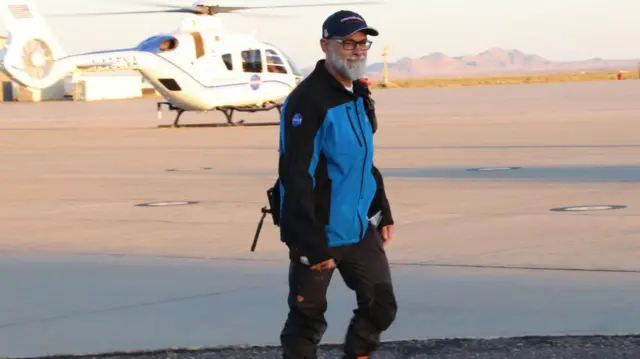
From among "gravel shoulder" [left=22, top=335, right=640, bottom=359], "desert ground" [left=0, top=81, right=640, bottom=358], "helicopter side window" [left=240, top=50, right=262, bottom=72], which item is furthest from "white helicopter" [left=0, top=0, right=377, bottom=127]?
"gravel shoulder" [left=22, top=335, right=640, bottom=359]

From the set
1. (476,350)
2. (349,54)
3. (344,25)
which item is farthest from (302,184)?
(476,350)

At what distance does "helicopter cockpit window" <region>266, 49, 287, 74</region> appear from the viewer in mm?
35719

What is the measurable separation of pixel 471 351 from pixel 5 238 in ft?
21.4

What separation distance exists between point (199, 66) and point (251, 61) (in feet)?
4.99

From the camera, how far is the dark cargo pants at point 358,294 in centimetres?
580

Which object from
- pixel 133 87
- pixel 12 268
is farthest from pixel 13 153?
pixel 133 87

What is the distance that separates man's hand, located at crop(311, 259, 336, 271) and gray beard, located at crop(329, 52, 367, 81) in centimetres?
83

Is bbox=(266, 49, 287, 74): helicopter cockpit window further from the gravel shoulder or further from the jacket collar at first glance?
the jacket collar

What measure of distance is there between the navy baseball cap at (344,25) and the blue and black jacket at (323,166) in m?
0.18

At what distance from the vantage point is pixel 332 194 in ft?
19.0

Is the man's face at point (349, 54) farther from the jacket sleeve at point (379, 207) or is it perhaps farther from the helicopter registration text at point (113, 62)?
the helicopter registration text at point (113, 62)

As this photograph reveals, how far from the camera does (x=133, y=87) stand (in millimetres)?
96000

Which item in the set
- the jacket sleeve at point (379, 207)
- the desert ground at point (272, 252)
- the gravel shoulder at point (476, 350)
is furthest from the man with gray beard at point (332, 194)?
the desert ground at point (272, 252)

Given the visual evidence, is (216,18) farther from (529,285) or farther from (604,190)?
(529,285)
